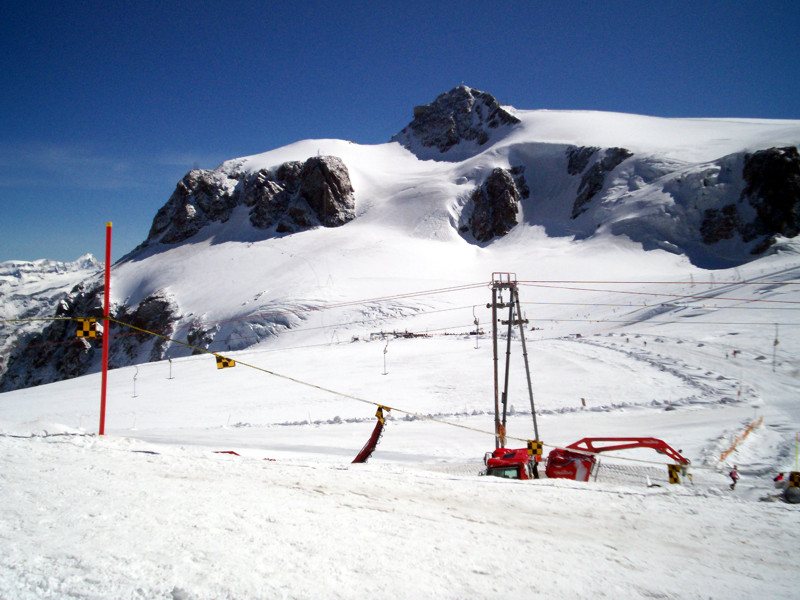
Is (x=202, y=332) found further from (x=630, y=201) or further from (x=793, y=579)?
(x=630, y=201)

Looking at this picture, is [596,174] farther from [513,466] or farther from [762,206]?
[513,466]

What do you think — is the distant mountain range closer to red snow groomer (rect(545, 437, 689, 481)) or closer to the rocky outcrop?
the rocky outcrop

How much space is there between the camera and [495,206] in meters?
85.9

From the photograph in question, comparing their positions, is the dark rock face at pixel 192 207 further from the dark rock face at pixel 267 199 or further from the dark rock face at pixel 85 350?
the dark rock face at pixel 85 350

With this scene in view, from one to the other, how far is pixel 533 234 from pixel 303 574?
80700 millimetres

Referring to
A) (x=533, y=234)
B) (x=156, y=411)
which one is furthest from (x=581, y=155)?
(x=156, y=411)

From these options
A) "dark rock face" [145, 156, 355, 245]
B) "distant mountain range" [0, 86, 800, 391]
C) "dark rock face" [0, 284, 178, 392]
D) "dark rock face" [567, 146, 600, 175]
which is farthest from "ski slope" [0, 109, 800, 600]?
"dark rock face" [145, 156, 355, 245]

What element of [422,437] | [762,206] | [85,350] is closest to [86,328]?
[422,437]

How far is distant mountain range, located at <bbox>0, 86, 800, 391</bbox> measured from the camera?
59344 millimetres

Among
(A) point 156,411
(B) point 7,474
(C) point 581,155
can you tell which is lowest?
(A) point 156,411

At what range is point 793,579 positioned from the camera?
17.4ft

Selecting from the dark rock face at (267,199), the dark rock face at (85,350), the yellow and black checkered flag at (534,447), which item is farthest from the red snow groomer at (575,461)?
the dark rock face at (267,199)

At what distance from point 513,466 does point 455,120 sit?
12541 centimetres

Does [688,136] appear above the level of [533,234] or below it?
above
